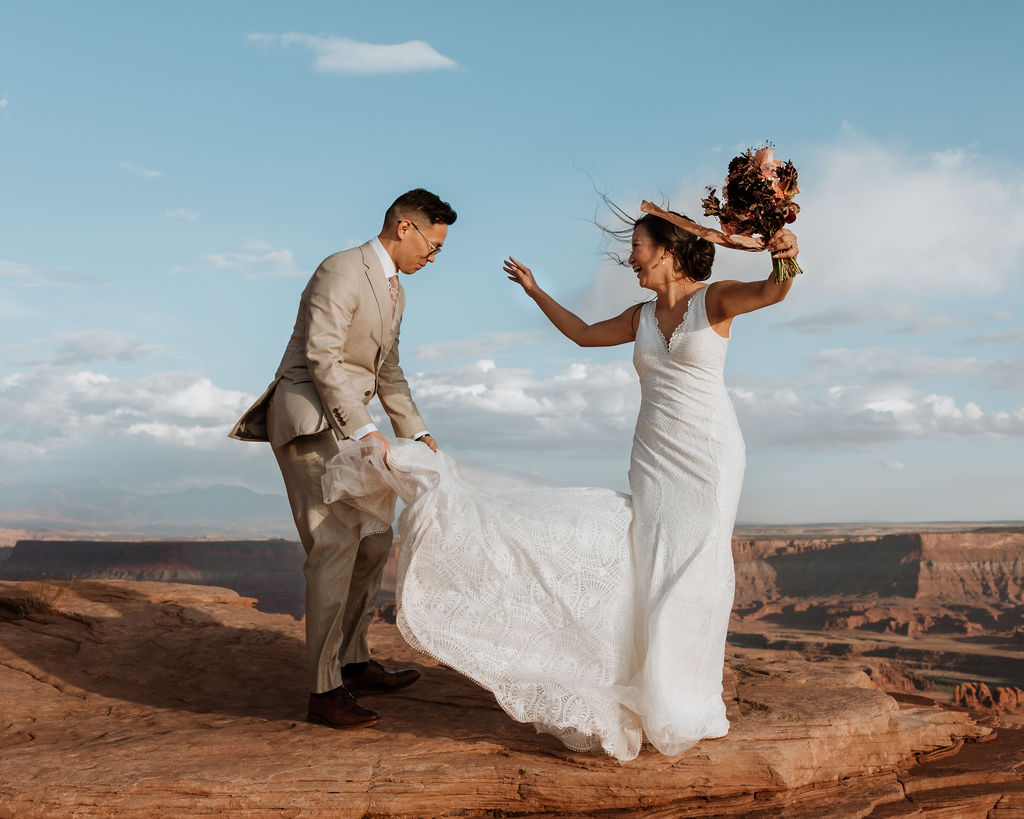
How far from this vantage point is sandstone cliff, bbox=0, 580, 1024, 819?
340cm

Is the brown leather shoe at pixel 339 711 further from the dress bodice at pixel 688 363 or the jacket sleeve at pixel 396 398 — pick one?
the dress bodice at pixel 688 363

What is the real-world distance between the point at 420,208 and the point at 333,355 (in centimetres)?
86

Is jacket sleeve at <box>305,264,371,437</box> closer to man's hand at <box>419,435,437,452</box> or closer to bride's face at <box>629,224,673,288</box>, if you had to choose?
man's hand at <box>419,435,437,452</box>

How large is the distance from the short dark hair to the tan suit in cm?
23

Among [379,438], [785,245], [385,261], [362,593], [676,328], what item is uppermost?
[385,261]

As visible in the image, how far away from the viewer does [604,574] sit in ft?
11.3

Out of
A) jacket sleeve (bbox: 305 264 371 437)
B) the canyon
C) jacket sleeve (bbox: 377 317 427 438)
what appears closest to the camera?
jacket sleeve (bbox: 305 264 371 437)

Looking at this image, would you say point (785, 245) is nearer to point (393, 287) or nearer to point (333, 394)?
point (393, 287)

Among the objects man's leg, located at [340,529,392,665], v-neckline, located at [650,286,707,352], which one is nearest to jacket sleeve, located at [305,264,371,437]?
man's leg, located at [340,529,392,665]

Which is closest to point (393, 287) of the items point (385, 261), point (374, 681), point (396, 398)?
point (385, 261)

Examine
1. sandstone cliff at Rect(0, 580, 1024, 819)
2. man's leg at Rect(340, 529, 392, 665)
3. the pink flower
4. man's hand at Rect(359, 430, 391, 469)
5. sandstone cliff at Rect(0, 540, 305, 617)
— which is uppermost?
the pink flower

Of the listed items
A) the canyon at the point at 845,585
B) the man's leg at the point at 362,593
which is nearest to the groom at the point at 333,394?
the man's leg at the point at 362,593

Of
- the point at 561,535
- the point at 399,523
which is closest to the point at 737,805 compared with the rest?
the point at 561,535

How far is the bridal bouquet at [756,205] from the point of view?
3.37 m
